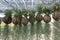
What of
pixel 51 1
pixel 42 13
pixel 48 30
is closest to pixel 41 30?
pixel 48 30

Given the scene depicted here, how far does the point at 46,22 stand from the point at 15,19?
0.27 meters

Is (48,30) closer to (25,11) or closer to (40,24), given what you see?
(40,24)

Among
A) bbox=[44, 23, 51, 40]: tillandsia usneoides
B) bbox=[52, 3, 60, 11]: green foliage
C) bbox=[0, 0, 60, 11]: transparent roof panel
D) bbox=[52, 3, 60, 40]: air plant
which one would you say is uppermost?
bbox=[0, 0, 60, 11]: transparent roof panel

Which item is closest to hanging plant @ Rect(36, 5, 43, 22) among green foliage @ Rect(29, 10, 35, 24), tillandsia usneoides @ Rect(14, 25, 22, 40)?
green foliage @ Rect(29, 10, 35, 24)

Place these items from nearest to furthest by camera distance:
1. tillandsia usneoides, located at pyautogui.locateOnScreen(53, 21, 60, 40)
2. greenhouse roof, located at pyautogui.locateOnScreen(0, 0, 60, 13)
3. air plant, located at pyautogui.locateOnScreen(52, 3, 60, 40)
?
tillandsia usneoides, located at pyautogui.locateOnScreen(53, 21, 60, 40), air plant, located at pyautogui.locateOnScreen(52, 3, 60, 40), greenhouse roof, located at pyautogui.locateOnScreen(0, 0, 60, 13)

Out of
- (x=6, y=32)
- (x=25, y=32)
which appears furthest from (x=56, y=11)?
(x=6, y=32)

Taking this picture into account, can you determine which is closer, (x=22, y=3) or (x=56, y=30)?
(x=56, y=30)

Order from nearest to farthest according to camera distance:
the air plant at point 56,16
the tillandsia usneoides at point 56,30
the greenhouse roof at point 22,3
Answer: the tillandsia usneoides at point 56,30
the air plant at point 56,16
the greenhouse roof at point 22,3

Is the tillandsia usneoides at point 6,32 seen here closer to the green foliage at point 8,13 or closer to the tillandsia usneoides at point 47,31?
the green foliage at point 8,13

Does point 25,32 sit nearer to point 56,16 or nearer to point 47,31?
point 47,31

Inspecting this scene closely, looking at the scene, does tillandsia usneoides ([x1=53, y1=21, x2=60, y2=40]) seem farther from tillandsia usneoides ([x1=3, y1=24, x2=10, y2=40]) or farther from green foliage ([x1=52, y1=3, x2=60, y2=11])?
tillandsia usneoides ([x1=3, y1=24, x2=10, y2=40])

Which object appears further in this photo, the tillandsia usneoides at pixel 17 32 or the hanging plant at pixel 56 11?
the hanging plant at pixel 56 11

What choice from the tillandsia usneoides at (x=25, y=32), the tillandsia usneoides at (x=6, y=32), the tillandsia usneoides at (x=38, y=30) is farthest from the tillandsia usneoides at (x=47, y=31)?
the tillandsia usneoides at (x=6, y=32)

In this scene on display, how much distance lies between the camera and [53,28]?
4.07 ft
